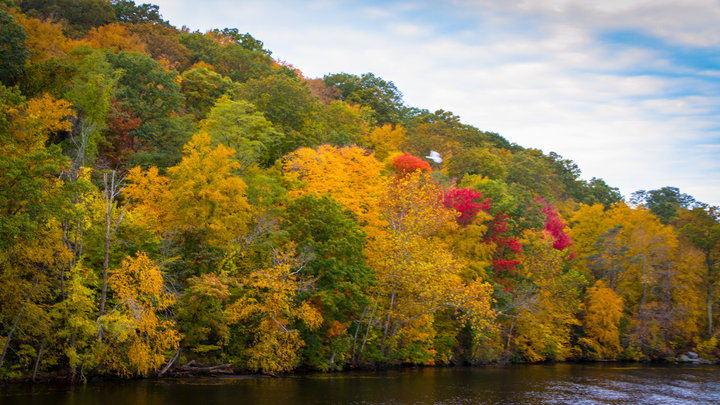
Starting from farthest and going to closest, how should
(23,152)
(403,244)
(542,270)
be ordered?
(542,270)
(403,244)
(23,152)

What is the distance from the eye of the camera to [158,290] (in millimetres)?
26969

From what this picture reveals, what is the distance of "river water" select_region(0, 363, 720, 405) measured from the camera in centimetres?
2411

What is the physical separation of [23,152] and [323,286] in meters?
16.9

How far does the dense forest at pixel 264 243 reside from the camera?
85.3 ft

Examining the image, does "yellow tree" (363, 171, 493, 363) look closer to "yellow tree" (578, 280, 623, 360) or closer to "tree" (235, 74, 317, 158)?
"tree" (235, 74, 317, 158)

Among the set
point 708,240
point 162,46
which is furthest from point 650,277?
point 162,46

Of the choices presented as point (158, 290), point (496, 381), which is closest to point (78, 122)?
point (158, 290)

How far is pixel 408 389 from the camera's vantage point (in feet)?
99.0

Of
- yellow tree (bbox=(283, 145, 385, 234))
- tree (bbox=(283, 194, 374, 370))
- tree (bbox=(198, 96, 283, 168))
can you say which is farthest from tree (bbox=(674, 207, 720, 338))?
tree (bbox=(198, 96, 283, 168))

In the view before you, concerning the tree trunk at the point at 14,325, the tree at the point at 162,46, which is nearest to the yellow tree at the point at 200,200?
the tree trunk at the point at 14,325

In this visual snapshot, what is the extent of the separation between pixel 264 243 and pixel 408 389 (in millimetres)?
11218

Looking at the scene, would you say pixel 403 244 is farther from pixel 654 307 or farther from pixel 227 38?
pixel 227 38

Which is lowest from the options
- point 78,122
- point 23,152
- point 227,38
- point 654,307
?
point 654,307

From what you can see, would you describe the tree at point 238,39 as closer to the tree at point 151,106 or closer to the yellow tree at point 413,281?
the tree at point 151,106
